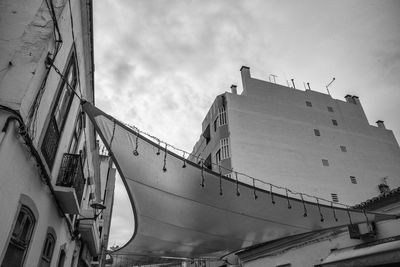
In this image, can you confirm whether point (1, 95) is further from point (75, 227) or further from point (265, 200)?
point (75, 227)

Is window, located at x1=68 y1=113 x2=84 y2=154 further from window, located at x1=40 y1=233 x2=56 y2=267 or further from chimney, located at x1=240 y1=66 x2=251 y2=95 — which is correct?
chimney, located at x1=240 y1=66 x2=251 y2=95

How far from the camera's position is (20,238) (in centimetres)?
414

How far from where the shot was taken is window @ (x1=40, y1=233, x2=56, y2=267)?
5.36 metres

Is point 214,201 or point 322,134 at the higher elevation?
point 322,134

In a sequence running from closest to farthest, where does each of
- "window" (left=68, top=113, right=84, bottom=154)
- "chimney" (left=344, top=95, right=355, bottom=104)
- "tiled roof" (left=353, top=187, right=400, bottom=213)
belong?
"window" (left=68, top=113, right=84, bottom=154), "tiled roof" (left=353, top=187, right=400, bottom=213), "chimney" (left=344, top=95, right=355, bottom=104)

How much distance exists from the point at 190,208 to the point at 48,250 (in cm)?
309

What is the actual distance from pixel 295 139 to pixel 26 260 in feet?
52.5

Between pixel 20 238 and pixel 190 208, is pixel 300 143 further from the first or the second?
pixel 20 238

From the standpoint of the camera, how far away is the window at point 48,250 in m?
5.36

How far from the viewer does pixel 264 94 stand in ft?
61.8

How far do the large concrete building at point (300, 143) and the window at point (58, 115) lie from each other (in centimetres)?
1036

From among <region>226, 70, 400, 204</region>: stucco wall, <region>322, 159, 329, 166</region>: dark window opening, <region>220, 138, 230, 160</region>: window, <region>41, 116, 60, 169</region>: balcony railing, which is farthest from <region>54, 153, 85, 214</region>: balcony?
<region>322, 159, 329, 166</region>: dark window opening

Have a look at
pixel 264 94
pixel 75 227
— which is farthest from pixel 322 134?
pixel 75 227

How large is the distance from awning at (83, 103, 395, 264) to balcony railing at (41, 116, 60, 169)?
103cm
